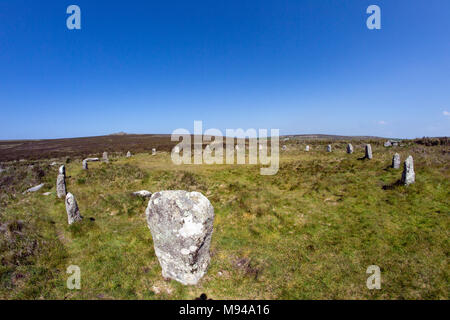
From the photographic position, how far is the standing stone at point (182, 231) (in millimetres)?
5871

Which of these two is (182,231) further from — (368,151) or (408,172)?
(368,151)

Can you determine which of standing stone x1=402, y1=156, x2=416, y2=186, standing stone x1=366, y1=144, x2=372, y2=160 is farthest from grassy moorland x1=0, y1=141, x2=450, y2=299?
standing stone x1=366, y1=144, x2=372, y2=160

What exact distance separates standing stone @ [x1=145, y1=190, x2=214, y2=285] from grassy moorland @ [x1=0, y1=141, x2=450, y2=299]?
425 millimetres

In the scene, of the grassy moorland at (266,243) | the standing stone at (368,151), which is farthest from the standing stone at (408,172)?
the standing stone at (368,151)

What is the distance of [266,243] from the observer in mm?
7785

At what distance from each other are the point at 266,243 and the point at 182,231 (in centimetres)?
367

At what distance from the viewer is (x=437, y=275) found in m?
5.48

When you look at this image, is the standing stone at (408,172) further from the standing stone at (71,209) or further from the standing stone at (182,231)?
the standing stone at (71,209)

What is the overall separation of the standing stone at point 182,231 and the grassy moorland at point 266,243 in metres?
0.42

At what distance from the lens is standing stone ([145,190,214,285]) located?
587cm

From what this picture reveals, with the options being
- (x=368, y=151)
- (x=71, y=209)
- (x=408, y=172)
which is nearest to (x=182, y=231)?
(x=71, y=209)

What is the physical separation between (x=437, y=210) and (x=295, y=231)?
6.33 metres

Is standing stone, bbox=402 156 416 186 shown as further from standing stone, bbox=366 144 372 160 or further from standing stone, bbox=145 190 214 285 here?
standing stone, bbox=145 190 214 285
